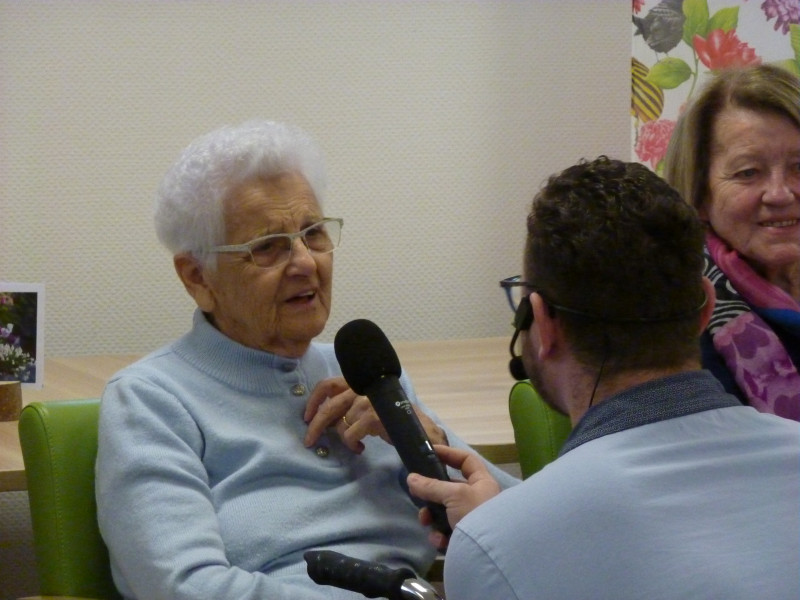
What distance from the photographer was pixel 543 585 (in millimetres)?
876

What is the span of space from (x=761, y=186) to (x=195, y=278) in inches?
37.7

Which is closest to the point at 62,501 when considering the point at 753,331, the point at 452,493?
the point at 452,493

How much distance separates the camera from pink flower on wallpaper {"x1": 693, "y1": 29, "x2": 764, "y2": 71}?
251 cm

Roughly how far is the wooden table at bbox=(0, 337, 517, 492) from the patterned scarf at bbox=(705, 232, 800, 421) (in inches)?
16.2

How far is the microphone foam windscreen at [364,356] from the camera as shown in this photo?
4.57 ft

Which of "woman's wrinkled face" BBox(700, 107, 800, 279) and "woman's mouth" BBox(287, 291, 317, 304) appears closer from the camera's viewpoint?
"woman's mouth" BBox(287, 291, 317, 304)

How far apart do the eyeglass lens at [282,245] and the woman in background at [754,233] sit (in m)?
0.66

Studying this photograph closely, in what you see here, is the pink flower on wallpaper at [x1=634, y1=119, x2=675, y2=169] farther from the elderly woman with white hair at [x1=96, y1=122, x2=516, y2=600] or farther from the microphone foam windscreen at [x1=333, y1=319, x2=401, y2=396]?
the microphone foam windscreen at [x1=333, y1=319, x2=401, y2=396]

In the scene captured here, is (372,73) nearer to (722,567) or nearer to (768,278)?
(768,278)

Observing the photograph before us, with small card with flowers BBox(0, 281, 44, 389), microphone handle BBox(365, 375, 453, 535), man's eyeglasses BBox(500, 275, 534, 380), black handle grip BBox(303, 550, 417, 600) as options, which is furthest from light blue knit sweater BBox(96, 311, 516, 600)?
small card with flowers BBox(0, 281, 44, 389)

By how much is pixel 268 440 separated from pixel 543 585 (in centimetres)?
73

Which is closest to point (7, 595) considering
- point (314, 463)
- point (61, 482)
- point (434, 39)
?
point (61, 482)

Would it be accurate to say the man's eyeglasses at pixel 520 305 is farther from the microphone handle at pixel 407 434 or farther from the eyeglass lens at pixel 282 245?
the eyeglass lens at pixel 282 245

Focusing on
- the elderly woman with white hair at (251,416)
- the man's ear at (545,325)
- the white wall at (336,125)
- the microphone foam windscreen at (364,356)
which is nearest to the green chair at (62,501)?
the elderly woman with white hair at (251,416)
